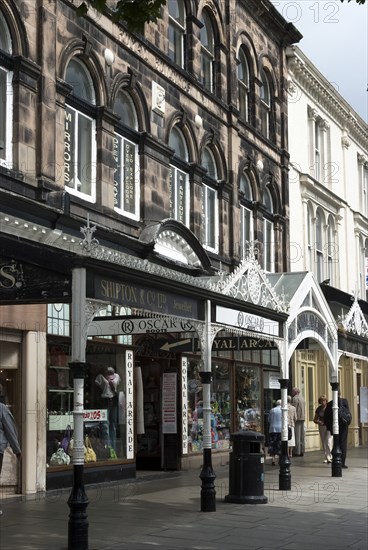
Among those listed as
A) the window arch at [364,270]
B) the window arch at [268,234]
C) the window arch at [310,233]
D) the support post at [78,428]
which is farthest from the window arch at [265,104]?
the support post at [78,428]

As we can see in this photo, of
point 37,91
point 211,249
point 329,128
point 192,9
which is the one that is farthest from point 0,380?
point 329,128

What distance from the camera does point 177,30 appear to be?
72.2 ft

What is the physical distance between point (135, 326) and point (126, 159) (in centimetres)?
465

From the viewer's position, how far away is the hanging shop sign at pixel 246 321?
1444 cm

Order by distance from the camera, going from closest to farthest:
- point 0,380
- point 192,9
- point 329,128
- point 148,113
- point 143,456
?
1. point 0,380
2. point 148,113
3. point 143,456
4. point 192,9
5. point 329,128

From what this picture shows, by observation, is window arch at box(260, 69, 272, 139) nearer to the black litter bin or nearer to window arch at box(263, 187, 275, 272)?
window arch at box(263, 187, 275, 272)

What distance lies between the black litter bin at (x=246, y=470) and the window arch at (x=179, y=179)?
23.5 ft

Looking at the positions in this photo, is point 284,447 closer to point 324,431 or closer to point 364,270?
point 324,431

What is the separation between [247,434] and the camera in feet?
49.3

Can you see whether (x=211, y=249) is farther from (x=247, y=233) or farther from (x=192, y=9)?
(x=192, y=9)

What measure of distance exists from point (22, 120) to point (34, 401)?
15.1ft

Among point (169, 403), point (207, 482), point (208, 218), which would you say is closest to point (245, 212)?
point (208, 218)

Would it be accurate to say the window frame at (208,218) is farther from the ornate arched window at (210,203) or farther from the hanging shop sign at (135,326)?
the hanging shop sign at (135,326)

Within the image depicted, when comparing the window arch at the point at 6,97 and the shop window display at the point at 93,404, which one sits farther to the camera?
the shop window display at the point at 93,404
